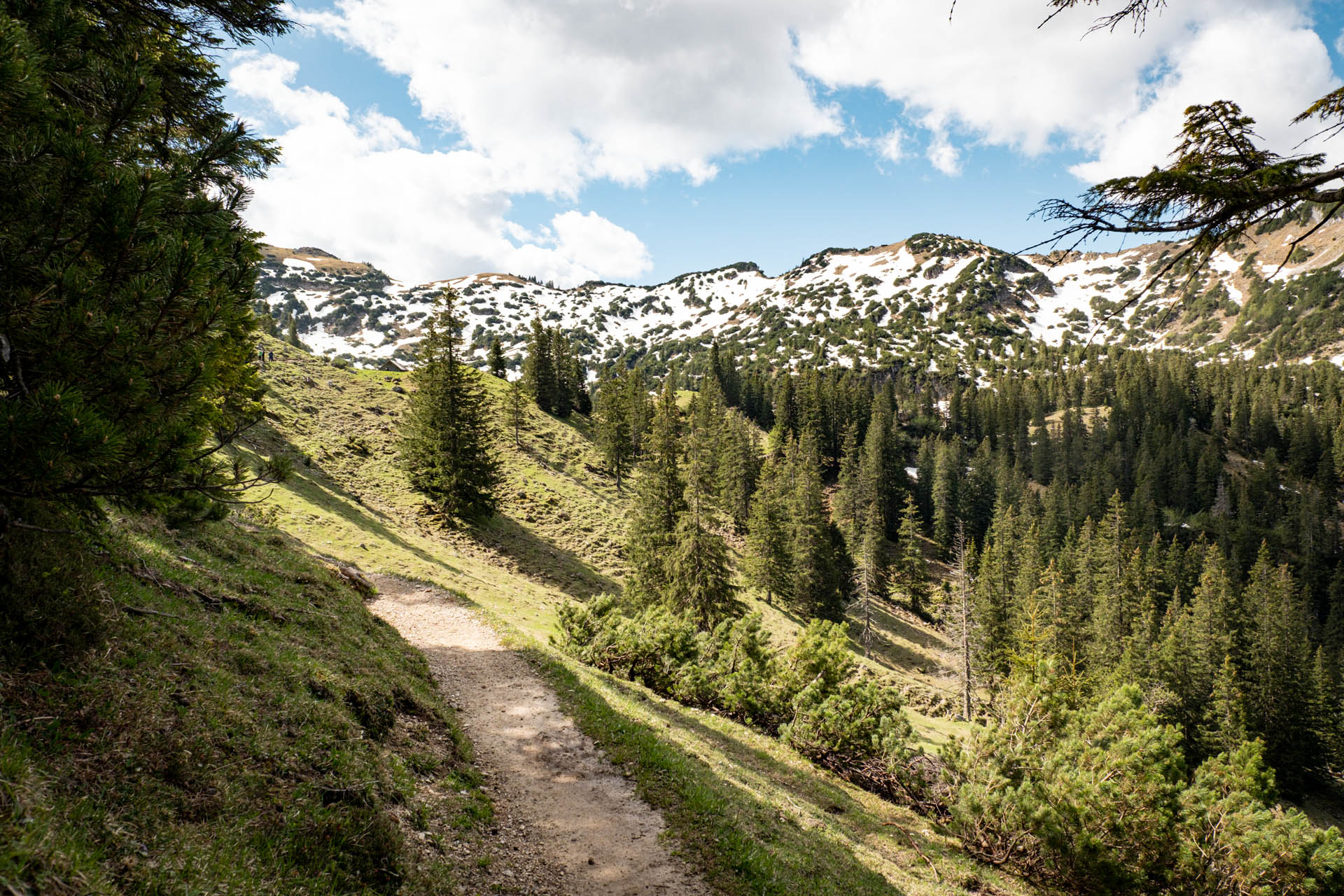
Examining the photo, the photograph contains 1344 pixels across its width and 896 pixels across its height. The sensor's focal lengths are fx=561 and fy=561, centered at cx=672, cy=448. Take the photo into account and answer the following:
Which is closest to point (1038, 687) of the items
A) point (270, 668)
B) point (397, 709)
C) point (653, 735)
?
point (653, 735)

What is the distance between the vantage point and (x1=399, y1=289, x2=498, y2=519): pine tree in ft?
118

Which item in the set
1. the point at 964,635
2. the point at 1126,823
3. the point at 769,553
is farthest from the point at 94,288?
the point at 769,553

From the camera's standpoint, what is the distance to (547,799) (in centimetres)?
903

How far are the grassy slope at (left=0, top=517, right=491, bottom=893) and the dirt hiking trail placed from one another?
725mm

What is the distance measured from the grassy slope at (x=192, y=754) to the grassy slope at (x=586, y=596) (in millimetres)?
3749

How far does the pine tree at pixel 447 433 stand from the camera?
1419 inches

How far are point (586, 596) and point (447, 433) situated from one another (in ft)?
45.2

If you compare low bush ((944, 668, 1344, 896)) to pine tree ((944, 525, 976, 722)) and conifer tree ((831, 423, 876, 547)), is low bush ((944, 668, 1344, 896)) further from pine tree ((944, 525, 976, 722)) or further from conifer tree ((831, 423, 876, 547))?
conifer tree ((831, 423, 876, 547))

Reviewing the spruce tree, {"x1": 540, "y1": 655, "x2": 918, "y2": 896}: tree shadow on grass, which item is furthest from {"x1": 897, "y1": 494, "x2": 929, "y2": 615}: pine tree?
the spruce tree

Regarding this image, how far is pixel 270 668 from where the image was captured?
24.4 feet

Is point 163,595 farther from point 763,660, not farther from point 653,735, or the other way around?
point 763,660

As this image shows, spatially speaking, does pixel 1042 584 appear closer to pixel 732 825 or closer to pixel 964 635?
pixel 964 635

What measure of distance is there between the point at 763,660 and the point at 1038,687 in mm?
7270

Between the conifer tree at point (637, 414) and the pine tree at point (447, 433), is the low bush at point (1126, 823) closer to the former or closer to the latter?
the pine tree at point (447, 433)
